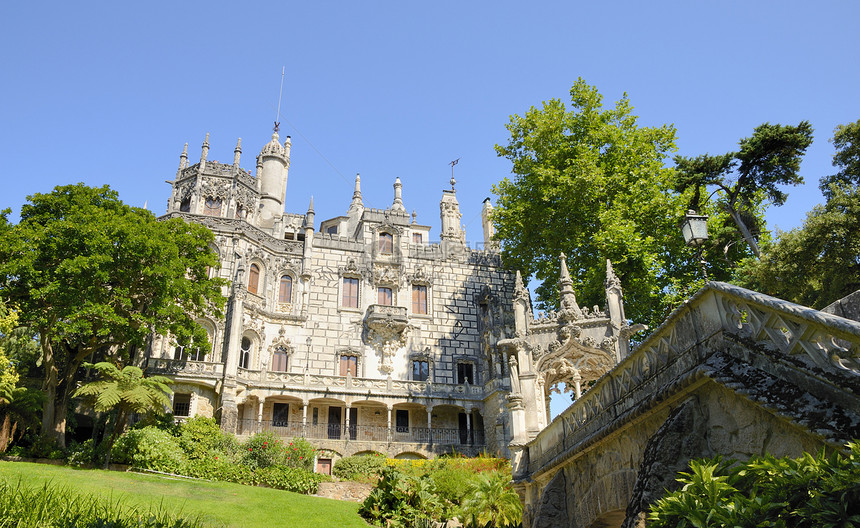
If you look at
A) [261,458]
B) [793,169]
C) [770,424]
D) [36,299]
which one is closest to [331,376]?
[261,458]

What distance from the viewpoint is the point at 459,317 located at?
124 feet

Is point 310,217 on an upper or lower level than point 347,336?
upper

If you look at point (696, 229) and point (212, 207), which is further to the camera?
point (212, 207)

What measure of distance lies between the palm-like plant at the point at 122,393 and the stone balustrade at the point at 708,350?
57.0 ft

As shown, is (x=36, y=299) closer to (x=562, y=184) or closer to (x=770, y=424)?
(x=562, y=184)

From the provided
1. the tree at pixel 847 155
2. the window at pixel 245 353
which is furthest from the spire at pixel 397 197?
the tree at pixel 847 155

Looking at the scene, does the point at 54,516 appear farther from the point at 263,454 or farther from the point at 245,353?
the point at 245,353

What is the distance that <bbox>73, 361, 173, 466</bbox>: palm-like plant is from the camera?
21.7 metres

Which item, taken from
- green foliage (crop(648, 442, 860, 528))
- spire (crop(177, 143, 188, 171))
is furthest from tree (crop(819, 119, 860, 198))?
spire (crop(177, 143, 188, 171))

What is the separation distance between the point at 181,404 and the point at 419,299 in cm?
1453

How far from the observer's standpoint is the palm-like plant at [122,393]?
Answer: 21.7 meters

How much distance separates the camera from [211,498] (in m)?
17.5

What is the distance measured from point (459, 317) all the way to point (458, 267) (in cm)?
344

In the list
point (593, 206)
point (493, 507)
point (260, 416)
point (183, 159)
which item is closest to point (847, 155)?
point (593, 206)
